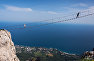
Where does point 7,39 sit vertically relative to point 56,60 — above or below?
above

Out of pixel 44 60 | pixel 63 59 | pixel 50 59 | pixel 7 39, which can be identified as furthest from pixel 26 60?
pixel 7 39

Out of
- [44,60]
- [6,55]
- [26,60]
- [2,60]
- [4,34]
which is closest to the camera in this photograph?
[2,60]

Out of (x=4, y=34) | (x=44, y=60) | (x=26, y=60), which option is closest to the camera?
(x=4, y=34)

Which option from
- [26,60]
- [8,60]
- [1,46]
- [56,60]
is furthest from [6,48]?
[56,60]

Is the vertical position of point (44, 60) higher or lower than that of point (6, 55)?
lower

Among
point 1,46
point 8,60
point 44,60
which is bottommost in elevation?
point 44,60

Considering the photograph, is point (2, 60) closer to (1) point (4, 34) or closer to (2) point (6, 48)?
(2) point (6, 48)

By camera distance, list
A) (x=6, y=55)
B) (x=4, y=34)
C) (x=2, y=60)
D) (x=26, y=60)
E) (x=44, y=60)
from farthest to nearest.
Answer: (x=44, y=60) < (x=26, y=60) < (x=4, y=34) < (x=6, y=55) < (x=2, y=60)

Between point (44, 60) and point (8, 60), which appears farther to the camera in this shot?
point (44, 60)

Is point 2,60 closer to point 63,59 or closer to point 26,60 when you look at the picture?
point 26,60
